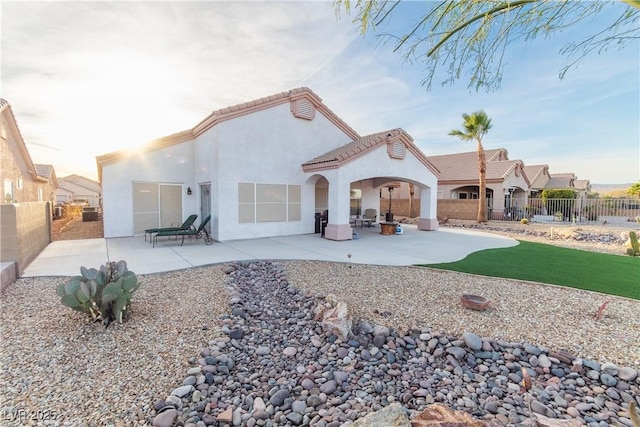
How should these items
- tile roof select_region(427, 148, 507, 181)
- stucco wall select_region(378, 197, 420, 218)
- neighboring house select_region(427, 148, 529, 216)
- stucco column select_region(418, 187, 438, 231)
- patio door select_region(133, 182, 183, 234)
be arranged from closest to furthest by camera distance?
patio door select_region(133, 182, 183, 234), stucco column select_region(418, 187, 438, 231), neighboring house select_region(427, 148, 529, 216), stucco wall select_region(378, 197, 420, 218), tile roof select_region(427, 148, 507, 181)

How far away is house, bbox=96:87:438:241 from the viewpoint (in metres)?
13.3

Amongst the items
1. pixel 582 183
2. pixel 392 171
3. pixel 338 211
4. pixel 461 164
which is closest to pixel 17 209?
pixel 338 211

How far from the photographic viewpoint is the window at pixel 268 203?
44.8ft

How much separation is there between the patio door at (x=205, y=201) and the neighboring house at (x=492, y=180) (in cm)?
1984

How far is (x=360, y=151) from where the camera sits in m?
13.7

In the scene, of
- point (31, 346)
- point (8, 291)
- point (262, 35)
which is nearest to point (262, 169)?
point (262, 35)

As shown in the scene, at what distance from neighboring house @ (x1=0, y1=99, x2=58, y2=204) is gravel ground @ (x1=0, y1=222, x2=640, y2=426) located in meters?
13.2

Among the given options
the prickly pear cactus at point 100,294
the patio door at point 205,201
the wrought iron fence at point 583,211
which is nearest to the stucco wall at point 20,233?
the prickly pear cactus at point 100,294

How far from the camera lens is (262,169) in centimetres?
1406

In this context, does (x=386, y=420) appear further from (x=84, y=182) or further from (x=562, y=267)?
(x=84, y=182)

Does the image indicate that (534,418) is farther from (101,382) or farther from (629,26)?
(629,26)

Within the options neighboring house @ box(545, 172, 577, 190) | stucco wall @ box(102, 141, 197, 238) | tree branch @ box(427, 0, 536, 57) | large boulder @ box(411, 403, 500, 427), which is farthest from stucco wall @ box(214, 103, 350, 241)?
neighboring house @ box(545, 172, 577, 190)

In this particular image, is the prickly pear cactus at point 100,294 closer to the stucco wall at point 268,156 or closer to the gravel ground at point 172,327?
the gravel ground at point 172,327

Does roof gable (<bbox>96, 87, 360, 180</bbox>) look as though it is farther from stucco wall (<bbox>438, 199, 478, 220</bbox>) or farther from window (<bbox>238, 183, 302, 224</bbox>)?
stucco wall (<bbox>438, 199, 478, 220</bbox>)
